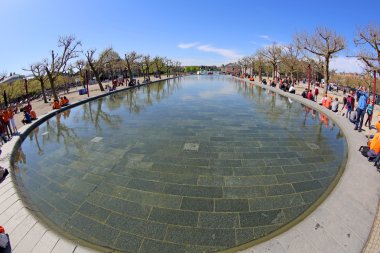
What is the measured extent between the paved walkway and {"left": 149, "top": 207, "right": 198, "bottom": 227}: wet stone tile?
1313 millimetres

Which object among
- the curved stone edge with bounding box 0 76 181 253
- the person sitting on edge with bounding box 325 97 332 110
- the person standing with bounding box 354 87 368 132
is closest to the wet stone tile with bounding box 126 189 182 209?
the curved stone edge with bounding box 0 76 181 253

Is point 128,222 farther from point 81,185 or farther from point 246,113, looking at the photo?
point 246,113

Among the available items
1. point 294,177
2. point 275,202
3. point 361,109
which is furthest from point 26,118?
point 361,109

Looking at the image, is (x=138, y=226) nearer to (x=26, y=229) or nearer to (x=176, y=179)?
(x=176, y=179)

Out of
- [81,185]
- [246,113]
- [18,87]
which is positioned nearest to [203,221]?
[81,185]

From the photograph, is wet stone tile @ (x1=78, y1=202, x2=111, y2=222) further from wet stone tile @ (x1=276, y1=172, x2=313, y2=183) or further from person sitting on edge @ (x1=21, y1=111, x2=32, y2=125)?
person sitting on edge @ (x1=21, y1=111, x2=32, y2=125)

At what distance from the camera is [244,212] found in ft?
17.7

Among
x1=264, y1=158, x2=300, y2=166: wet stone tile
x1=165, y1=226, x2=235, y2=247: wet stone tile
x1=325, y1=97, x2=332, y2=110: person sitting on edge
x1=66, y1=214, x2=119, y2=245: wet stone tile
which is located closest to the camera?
x1=165, y1=226, x2=235, y2=247: wet stone tile

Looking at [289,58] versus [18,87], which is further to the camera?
[289,58]

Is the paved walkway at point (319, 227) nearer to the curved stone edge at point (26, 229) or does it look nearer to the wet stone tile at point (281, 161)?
the curved stone edge at point (26, 229)

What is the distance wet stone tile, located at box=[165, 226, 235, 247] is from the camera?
4531 mm

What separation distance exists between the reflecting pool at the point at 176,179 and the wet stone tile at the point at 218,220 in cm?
2

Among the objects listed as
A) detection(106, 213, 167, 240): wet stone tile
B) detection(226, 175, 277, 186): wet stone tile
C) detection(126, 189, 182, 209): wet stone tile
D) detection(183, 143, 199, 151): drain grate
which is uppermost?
detection(183, 143, 199, 151): drain grate

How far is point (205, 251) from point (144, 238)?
4.15ft
